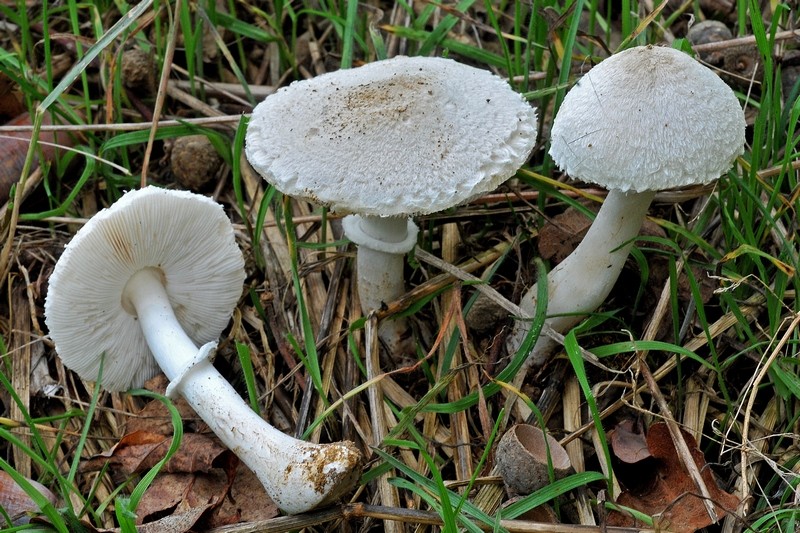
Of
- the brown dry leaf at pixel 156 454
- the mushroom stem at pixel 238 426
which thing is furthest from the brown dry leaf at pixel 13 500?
the mushroom stem at pixel 238 426

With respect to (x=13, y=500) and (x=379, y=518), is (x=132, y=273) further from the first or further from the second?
(x=379, y=518)

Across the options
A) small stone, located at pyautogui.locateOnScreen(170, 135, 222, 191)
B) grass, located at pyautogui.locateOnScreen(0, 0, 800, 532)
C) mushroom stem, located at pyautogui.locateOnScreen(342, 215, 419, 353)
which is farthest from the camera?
small stone, located at pyautogui.locateOnScreen(170, 135, 222, 191)

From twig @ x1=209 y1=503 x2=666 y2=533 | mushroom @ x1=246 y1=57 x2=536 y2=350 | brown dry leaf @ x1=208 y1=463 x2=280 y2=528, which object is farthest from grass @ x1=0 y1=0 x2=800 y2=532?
mushroom @ x1=246 y1=57 x2=536 y2=350

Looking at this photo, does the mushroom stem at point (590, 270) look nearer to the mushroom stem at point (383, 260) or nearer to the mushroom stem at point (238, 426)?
the mushroom stem at point (383, 260)

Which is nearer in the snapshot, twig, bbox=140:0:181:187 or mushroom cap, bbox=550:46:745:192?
mushroom cap, bbox=550:46:745:192

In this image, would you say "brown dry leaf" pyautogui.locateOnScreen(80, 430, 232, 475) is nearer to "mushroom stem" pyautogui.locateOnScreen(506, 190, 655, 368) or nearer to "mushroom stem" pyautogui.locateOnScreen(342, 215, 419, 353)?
"mushroom stem" pyautogui.locateOnScreen(342, 215, 419, 353)

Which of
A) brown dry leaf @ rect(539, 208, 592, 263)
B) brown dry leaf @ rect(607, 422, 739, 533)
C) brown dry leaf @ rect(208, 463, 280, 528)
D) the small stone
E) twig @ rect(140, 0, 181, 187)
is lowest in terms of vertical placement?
brown dry leaf @ rect(208, 463, 280, 528)

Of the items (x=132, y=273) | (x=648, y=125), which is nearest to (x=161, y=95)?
(x=132, y=273)

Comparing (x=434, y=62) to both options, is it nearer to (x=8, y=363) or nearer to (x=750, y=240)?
(x=750, y=240)
